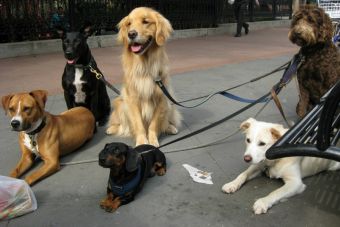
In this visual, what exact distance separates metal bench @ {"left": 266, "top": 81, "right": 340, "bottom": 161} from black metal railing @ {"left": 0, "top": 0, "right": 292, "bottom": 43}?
7225mm

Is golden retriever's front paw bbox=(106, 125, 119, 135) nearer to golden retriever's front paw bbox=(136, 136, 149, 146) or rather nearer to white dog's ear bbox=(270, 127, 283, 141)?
golden retriever's front paw bbox=(136, 136, 149, 146)

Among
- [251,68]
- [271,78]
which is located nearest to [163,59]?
[271,78]

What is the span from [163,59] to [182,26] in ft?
34.9

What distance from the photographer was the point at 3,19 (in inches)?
449

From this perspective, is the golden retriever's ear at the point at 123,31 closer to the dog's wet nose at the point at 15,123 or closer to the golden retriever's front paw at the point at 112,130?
the golden retriever's front paw at the point at 112,130

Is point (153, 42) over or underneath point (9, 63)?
over

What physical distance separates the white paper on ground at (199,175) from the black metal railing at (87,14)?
5.87 m

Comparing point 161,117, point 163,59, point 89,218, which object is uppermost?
point 163,59

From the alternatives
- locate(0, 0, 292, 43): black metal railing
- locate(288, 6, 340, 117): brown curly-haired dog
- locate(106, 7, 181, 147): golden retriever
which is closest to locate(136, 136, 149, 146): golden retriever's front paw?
locate(106, 7, 181, 147): golden retriever

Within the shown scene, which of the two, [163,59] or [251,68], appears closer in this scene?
[163,59]

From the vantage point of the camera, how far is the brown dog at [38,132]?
3.93m

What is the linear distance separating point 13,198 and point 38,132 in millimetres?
954

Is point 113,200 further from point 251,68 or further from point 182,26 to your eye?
point 182,26

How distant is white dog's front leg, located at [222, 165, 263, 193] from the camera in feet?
12.3
